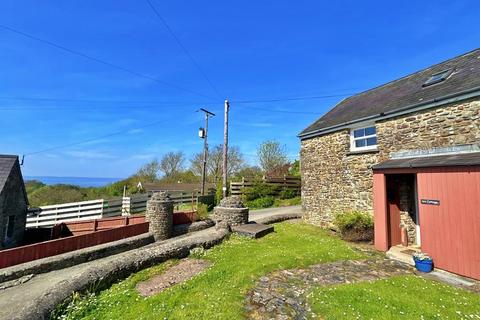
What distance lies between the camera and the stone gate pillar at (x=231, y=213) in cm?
1295

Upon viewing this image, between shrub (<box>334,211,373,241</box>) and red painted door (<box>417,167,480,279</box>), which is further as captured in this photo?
shrub (<box>334,211,373,241</box>)

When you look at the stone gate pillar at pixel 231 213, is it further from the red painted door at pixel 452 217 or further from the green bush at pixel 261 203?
the green bush at pixel 261 203

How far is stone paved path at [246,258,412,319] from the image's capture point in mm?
4934

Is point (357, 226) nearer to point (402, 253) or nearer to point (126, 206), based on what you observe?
point (402, 253)

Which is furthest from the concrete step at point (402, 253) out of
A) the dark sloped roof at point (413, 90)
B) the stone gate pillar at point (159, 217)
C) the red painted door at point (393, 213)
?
the stone gate pillar at point (159, 217)

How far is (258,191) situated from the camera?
24.2 m

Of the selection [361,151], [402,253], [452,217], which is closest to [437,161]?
[452,217]

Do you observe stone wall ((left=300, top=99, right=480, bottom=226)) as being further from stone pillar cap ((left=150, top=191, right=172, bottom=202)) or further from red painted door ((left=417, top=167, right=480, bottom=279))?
stone pillar cap ((left=150, top=191, right=172, bottom=202))

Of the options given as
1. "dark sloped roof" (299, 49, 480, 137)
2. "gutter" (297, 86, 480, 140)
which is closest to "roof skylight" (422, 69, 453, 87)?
"dark sloped roof" (299, 49, 480, 137)

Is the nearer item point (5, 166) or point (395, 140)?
point (395, 140)

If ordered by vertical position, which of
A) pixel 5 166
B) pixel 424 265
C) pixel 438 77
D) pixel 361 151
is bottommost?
pixel 424 265

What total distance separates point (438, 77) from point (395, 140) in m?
3.49

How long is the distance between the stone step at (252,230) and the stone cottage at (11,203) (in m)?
12.1

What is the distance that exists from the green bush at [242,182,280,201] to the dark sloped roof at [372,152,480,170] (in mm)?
14873
